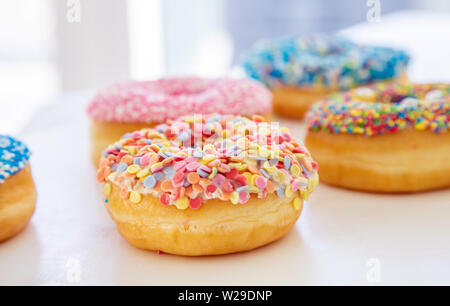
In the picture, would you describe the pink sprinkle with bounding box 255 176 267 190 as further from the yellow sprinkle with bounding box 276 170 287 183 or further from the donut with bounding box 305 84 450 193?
the donut with bounding box 305 84 450 193

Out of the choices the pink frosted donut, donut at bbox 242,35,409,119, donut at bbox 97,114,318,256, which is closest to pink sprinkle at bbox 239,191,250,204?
donut at bbox 97,114,318,256

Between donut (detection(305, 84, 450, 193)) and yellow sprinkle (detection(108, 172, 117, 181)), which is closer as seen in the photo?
yellow sprinkle (detection(108, 172, 117, 181))

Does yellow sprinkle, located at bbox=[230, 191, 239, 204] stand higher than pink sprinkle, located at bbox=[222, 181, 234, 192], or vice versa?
pink sprinkle, located at bbox=[222, 181, 234, 192]

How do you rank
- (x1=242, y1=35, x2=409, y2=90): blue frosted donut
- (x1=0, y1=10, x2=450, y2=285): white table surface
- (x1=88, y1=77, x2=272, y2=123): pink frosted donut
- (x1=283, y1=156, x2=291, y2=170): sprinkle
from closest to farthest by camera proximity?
1. (x1=0, y1=10, x2=450, y2=285): white table surface
2. (x1=283, y1=156, x2=291, y2=170): sprinkle
3. (x1=88, y1=77, x2=272, y2=123): pink frosted donut
4. (x1=242, y1=35, x2=409, y2=90): blue frosted donut

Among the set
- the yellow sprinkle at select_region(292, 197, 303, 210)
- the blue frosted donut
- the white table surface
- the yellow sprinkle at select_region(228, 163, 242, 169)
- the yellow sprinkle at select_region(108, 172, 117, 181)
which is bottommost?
the white table surface

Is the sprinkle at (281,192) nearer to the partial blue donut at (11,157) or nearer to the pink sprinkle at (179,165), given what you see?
the pink sprinkle at (179,165)

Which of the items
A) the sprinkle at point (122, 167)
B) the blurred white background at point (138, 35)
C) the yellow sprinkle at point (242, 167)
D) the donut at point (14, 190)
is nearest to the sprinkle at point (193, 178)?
the yellow sprinkle at point (242, 167)

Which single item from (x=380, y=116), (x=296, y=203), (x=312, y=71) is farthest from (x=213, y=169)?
(x=312, y=71)

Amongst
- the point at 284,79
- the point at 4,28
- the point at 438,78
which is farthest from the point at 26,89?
the point at 438,78
